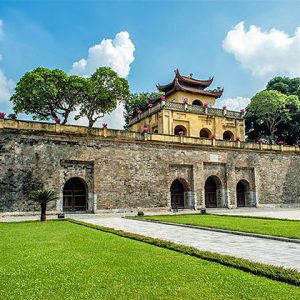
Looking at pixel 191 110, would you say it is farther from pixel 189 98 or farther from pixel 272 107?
pixel 272 107

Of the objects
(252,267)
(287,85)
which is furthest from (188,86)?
(252,267)

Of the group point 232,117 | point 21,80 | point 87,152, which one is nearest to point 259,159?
point 232,117

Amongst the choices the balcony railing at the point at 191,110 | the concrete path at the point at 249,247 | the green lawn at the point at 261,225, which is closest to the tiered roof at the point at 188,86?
the balcony railing at the point at 191,110

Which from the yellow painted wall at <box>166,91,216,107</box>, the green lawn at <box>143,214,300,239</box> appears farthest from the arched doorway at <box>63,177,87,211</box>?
the yellow painted wall at <box>166,91,216,107</box>

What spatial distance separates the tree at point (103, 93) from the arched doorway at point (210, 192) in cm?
1273

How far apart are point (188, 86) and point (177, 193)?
1343 centimetres

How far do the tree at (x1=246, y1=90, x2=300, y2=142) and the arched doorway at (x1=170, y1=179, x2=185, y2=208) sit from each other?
628 inches

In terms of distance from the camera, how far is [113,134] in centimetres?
2303

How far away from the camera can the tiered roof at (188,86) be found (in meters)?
33.1

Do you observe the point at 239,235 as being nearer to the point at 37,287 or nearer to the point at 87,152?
the point at 37,287

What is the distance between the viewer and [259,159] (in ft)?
95.5

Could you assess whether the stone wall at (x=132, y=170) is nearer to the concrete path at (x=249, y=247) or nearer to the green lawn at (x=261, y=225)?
the green lawn at (x=261, y=225)

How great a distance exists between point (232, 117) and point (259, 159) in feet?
20.0

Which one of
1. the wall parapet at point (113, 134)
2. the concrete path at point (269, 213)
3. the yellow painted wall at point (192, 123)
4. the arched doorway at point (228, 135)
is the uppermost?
the yellow painted wall at point (192, 123)
